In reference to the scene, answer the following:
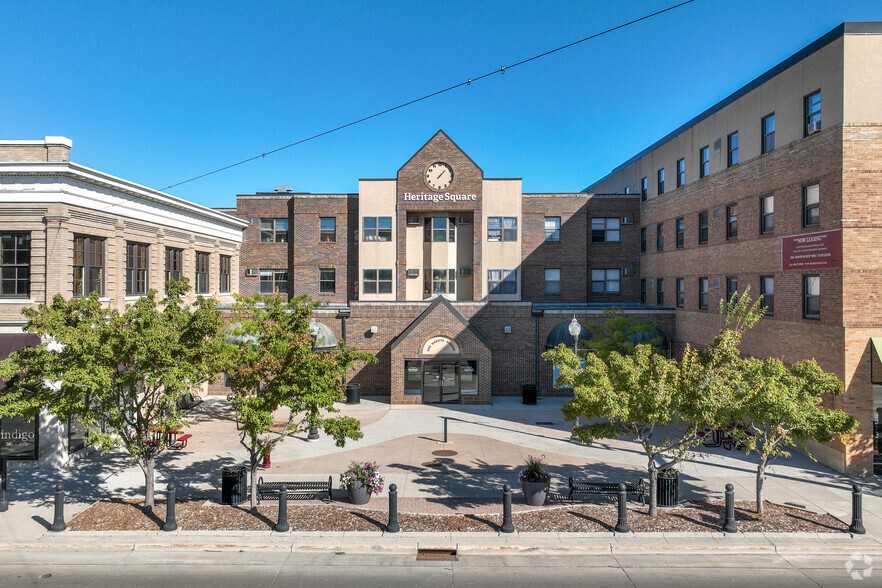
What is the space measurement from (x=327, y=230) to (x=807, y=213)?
2737 cm

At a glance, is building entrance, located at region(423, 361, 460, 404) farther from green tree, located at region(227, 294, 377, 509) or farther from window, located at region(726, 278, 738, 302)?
green tree, located at region(227, 294, 377, 509)

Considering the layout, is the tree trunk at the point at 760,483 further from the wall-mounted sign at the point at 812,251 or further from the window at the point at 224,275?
the window at the point at 224,275

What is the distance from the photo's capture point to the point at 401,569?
11.1 meters

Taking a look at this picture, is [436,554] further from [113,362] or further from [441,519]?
[113,362]

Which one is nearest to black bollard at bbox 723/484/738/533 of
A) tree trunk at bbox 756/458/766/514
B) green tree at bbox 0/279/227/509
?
tree trunk at bbox 756/458/766/514

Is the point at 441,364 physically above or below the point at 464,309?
below

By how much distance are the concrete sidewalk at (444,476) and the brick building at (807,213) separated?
13.1ft

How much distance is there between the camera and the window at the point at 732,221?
24.1 m

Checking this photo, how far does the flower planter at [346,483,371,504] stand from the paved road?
2.43 meters

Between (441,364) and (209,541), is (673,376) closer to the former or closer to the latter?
(209,541)

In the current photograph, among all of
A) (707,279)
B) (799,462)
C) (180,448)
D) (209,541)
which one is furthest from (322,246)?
(799,462)

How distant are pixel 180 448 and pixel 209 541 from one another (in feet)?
27.4

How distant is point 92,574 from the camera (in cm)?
1075

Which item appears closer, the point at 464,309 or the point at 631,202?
the point at 464,309
